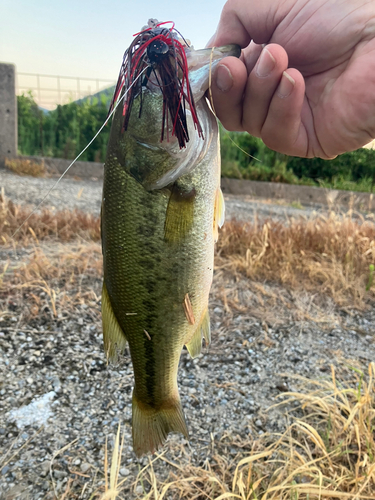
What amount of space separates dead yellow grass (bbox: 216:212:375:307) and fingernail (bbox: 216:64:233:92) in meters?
2.66

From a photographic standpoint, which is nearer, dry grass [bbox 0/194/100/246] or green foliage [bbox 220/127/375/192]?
dry grass [bbox 0/194/100/246]

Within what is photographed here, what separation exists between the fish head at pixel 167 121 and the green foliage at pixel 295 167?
35.3 ft

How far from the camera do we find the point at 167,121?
124 cm

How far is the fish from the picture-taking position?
120cm

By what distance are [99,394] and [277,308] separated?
191cm

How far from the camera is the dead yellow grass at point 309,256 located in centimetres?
407

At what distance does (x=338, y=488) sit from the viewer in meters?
1.97

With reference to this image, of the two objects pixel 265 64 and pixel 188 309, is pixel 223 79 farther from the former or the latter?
pixel 188 309

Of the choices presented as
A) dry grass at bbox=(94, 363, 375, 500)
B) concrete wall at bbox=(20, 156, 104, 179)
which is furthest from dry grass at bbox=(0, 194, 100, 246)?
concrete wall at bbox=(20, 156, 104, 179)

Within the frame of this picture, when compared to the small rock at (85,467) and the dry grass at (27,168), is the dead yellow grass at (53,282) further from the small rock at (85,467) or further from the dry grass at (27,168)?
the dry grass at (27,168)

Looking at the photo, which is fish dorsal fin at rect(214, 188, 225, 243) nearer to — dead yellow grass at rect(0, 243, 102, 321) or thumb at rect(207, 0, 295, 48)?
thumb at rect(207, 0, 295, 48)

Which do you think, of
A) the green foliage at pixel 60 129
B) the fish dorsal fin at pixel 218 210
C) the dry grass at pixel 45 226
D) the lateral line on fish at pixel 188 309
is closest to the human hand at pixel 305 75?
the fish dorsal fin at pixel 218 210

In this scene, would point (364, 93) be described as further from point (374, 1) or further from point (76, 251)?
point (76, 251)

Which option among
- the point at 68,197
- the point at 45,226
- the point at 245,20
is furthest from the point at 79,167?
the point at 245,20
